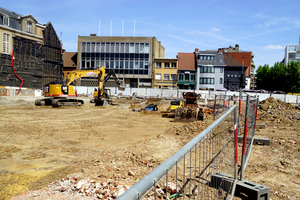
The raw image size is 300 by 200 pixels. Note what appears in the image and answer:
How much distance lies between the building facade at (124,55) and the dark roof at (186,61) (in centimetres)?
685

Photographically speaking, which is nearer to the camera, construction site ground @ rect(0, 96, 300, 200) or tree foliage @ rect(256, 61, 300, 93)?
construction site ground @ rect(0, 96, 300, 200)

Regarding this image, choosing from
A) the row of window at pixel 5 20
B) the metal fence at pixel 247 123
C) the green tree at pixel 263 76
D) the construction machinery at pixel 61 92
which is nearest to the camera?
the metal fence at pixel 247 123

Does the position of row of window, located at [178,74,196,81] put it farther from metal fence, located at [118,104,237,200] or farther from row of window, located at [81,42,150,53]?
metal fence, located at [118,104,237,200]

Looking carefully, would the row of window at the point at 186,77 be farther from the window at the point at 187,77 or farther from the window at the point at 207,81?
the window at the point at 207,81

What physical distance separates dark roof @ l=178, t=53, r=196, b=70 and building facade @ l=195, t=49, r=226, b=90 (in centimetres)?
162

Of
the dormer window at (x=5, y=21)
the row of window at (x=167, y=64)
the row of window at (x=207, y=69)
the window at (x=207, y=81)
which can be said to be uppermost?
the dormer window at (x=5, y=21)

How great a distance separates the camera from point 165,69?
5544 cm

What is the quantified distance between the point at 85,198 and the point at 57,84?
23.2m

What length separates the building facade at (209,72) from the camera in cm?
5572

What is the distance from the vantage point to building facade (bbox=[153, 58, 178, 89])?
55.4 metres

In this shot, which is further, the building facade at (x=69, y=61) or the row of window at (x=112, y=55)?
the building facade at (x=69, y=61)

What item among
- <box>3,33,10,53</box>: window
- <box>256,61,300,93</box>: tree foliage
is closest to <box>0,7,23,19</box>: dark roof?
<box>3,33,10,53</box>: window

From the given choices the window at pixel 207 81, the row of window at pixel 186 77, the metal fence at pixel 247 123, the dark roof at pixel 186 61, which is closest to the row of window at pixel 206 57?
the dark roof at pixel 186 61

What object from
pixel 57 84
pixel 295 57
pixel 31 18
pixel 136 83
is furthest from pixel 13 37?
pixel 295 57
